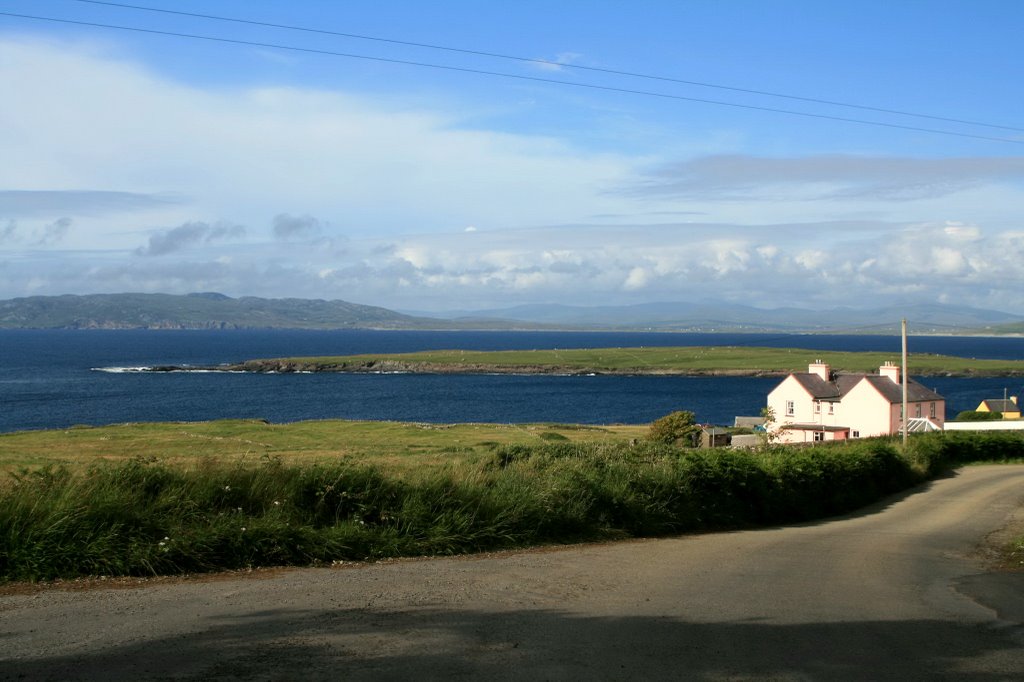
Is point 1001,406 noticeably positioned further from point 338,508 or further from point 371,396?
point 338,508

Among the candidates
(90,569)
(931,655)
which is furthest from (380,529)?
(931,655)

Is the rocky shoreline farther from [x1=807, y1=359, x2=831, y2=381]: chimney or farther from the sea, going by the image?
[x1=807, y1=359, x2=831, y2=381]: chimney

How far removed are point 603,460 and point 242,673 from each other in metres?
9.24

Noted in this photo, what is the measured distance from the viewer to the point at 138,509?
9641 mm

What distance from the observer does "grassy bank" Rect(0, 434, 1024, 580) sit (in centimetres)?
912

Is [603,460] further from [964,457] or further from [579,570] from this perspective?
[964,457]

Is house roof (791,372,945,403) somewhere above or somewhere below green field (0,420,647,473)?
above

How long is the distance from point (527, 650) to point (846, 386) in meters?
59.0

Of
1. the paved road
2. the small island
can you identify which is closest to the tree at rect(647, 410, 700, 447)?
the paved road

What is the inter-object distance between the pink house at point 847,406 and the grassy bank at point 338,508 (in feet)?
148

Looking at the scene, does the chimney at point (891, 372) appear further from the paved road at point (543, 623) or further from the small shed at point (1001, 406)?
the paved road at point (543, 623)

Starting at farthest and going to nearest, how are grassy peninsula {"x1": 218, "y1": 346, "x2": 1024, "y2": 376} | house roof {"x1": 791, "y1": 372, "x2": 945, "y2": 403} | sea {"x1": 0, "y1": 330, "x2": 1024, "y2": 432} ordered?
grassy peninsula {"x1": 218, "y1": 346, "x2": 1024, "y2": 376} < sea {"x1": 0, "y1": 330, "x2": 1024, "y2": 432} < house roof {"x1": 791, "y1": 372, "x2": 945, "y2": 403}

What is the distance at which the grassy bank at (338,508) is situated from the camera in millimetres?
9117

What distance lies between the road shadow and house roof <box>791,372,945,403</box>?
54.5 m
